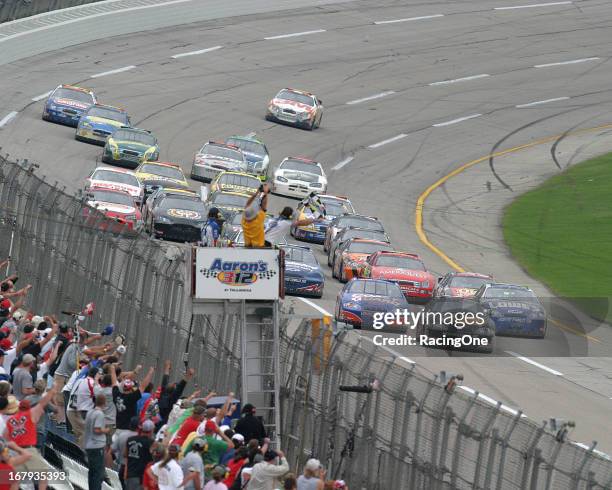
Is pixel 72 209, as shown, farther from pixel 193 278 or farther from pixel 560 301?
pixel 560 301

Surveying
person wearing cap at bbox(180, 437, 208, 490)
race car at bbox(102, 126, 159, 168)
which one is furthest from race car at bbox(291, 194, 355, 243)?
person wearing cap at bbox(180, 437, 208, 490)

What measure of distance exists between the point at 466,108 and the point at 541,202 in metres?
13.2

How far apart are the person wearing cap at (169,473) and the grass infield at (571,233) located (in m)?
21.6

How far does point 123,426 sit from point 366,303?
14.0 m

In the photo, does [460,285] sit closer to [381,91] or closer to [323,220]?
[323,220]

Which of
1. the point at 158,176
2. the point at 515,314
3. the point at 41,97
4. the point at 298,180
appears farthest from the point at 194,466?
the point at 41,97

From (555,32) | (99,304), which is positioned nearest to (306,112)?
(555,32)

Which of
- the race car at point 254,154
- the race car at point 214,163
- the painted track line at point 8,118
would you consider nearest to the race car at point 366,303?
the race car at point 214,163

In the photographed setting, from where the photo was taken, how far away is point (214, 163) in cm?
4791

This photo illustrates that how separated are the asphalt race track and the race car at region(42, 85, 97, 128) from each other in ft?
1.43

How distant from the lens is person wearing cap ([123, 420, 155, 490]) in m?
15.9

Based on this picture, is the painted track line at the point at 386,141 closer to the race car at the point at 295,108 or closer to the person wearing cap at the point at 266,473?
the race car at the point at 295,108

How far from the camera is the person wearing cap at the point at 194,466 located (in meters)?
15.3

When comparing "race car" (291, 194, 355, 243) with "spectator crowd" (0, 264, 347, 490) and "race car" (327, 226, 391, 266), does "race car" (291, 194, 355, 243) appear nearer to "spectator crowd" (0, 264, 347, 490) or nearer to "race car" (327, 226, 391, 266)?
"race car" (327, 226, 391, 266)
